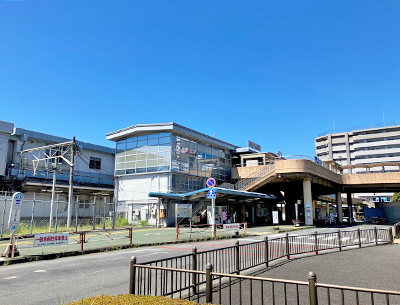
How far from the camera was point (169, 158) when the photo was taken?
3344 centimetres

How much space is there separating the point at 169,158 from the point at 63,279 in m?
25.1

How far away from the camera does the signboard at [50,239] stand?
12.6 m

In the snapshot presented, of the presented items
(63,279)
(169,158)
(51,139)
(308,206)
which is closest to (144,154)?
(169,158)

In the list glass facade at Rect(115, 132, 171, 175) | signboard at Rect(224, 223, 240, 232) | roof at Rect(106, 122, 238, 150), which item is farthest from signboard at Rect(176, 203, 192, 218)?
roof at Rect(106, 122, 238, 150)

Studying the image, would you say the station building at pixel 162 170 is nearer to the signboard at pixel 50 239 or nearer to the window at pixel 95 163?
the window at pixel 95 163

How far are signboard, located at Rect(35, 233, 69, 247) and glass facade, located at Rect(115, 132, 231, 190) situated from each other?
778 inches

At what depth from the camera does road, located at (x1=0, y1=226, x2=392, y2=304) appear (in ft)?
22.5

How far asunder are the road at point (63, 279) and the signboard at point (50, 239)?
114cm

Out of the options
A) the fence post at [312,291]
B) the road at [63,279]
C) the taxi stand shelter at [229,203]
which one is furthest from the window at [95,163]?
the fence post at [312,291]

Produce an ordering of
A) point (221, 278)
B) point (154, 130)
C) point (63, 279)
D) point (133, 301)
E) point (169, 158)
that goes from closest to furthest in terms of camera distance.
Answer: point (133, 301), point (221, 278), point (63, 279), point (169, 158), point (154, 130)

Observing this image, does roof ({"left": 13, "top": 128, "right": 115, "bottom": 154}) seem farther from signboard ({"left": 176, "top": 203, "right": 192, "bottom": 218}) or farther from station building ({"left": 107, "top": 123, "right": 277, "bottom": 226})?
Result: signboard ({"left": 176, "top": 203, "right": 192, "bottom": 218})

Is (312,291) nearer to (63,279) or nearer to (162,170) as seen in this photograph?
(63,279)

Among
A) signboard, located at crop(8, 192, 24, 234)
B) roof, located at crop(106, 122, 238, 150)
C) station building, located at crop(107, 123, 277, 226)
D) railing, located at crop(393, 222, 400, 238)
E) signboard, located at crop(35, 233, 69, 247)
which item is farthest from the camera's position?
roof, located at crop(106, 122, 238, 150)

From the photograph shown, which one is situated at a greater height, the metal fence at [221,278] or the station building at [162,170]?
the station building at [162,170]
